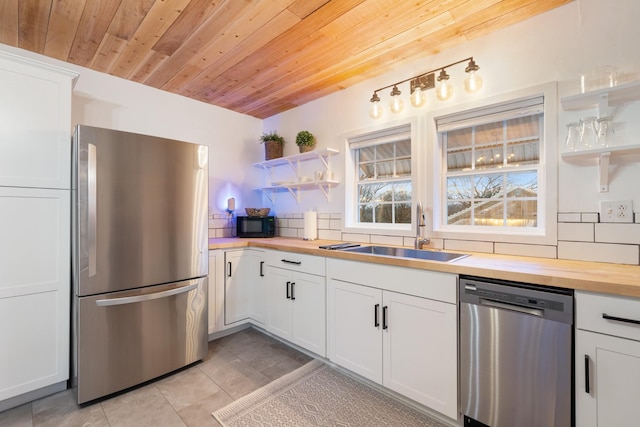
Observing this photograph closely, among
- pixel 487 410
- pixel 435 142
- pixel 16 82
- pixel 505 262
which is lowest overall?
pixel 487 410

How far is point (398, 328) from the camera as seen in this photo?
176 centimetres

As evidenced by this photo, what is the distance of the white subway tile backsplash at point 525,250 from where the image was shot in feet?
5.70

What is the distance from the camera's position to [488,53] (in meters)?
1.98

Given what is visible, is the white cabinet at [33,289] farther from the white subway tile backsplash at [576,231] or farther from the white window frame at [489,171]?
the white subway tile backsplash at [576,231]

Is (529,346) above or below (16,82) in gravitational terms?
below

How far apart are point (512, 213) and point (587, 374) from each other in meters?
1.10

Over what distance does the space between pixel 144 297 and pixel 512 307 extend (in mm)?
2148

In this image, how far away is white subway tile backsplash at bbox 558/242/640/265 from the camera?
1.50 meters

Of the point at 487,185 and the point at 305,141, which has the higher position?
the point at 305,141

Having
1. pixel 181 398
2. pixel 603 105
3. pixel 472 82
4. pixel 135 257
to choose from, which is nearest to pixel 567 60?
pixel 603 105

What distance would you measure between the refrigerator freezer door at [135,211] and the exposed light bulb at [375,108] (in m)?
1.43

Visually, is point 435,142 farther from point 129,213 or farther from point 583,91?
point 129,213

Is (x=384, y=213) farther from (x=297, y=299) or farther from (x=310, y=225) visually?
(x=297, y=299)

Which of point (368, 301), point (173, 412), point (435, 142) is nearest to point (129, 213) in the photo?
point (173, 412)
